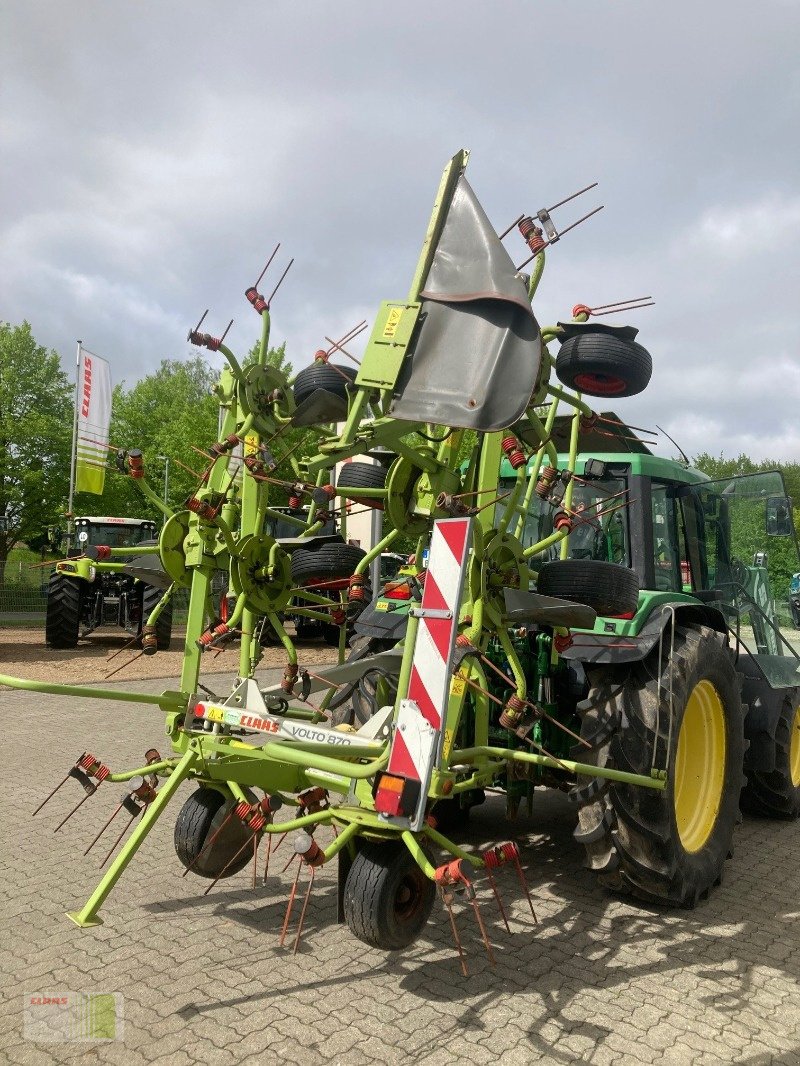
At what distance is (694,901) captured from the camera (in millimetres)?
4016

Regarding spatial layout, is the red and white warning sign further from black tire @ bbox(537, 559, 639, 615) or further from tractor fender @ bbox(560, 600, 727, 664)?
tractor fender @ bbox(560, 600, 727, 664)

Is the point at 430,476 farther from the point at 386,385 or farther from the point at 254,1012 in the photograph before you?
the point at 254,1012

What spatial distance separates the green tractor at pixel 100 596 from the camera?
46.1 ft

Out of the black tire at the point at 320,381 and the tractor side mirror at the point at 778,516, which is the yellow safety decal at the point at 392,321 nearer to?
the black tire at the point at 320,381

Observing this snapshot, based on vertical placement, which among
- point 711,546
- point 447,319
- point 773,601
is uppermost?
point 447,319

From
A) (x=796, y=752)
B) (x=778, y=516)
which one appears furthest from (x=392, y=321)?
(x=796, y=752)

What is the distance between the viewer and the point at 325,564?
14.7ft

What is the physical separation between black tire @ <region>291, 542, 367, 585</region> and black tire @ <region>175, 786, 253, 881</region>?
1200mm

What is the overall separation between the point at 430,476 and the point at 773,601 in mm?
3258

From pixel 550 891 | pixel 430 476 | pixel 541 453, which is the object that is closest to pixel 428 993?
pixel 550 891

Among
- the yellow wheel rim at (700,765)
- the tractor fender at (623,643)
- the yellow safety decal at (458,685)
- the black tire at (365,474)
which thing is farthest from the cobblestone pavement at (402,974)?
the black tire at (365,474)

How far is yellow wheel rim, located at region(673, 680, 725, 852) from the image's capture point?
4391mm

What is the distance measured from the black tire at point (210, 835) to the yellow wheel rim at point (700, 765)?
2.20 m

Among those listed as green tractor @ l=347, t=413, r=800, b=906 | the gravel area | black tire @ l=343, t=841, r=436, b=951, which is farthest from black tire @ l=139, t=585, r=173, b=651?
black tire @ l=343, t=841, r=436, b=951
